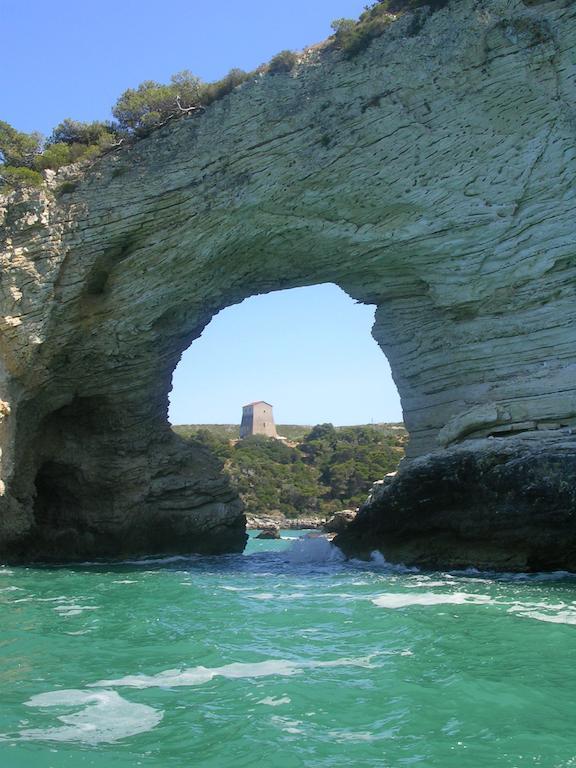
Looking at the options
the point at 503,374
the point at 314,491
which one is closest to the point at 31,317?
the point at 503,374

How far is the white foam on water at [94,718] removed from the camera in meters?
5.57

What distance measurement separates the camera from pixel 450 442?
17.0 meters

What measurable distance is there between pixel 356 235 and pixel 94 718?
13573 mm

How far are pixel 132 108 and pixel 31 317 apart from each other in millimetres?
7064

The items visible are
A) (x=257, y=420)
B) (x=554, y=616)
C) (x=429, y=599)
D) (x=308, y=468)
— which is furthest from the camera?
(x=257, y=420)

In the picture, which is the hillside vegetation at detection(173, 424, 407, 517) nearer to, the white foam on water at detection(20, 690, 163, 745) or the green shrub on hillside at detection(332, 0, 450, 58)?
the green shrub on hillside at detection(332, 0, 450, 58)

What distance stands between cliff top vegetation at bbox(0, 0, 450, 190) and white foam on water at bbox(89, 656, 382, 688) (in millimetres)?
14766

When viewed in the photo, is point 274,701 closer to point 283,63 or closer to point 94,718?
point 94,718

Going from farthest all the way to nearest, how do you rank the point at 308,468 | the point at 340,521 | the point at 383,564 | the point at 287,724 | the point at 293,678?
1. the point at 308,468
2. the point at 340,521
3. the point at 383,564
4. the point at 293,678
5. the point at 287,724

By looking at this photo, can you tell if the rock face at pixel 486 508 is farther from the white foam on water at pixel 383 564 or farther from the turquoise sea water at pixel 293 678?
the turquoise sea water at pixel 293 678

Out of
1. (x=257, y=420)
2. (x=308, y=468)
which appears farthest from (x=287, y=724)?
(x=257, y=420)

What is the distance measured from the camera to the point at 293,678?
22.7 ft

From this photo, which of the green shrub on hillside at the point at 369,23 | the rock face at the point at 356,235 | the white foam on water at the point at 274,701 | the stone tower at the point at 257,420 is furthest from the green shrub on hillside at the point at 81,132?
the stone tower at the point at 257,420

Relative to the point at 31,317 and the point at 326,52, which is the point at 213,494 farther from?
the point at 326,52
